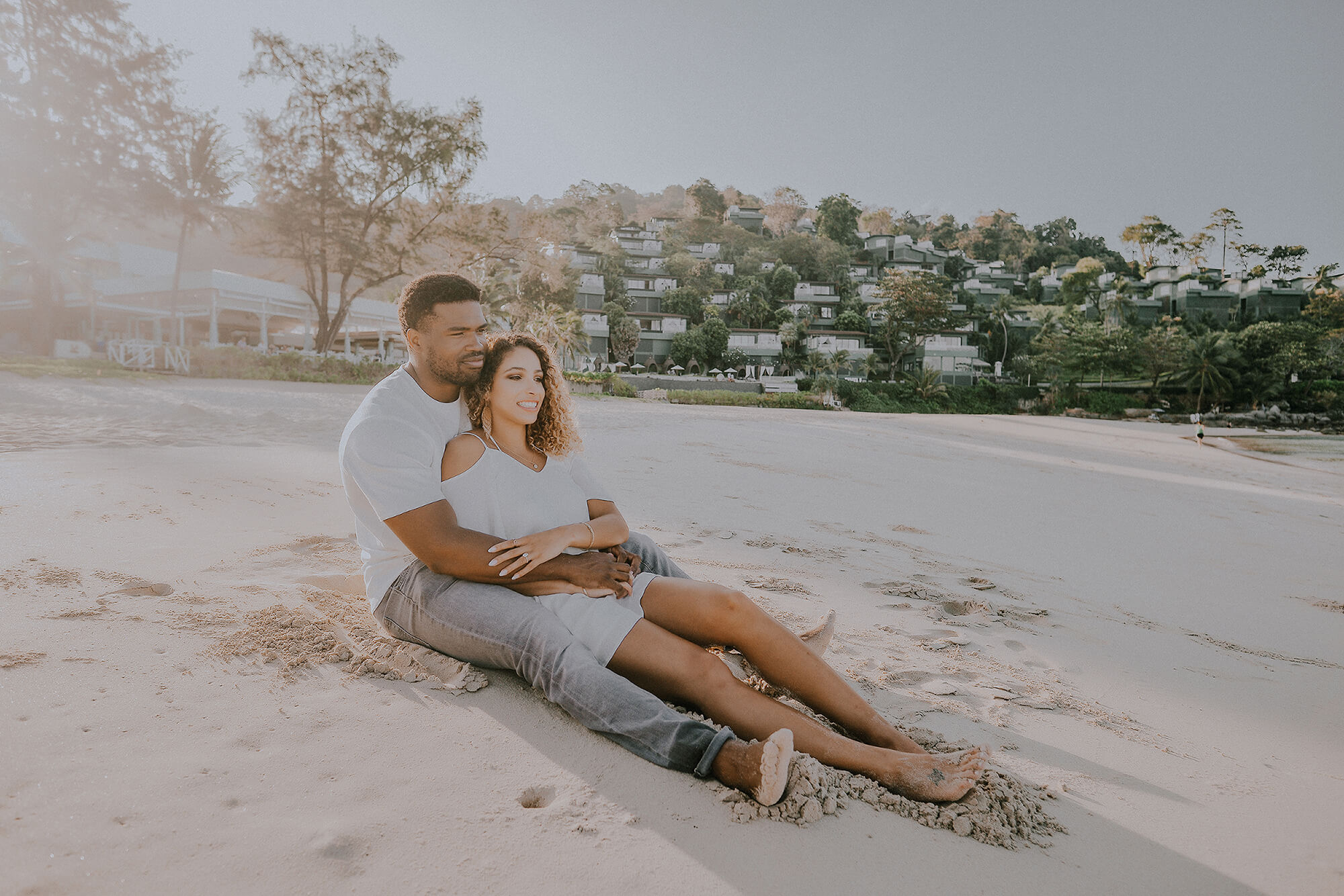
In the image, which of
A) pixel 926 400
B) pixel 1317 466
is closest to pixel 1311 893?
pixel 1317 466

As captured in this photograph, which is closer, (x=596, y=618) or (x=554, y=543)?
(x=596, y=618)

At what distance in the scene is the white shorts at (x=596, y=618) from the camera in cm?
214

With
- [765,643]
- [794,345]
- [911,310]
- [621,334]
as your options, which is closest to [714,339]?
[794,345]

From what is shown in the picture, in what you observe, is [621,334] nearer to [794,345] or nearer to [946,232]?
[794,345]

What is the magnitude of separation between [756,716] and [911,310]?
4796 cm

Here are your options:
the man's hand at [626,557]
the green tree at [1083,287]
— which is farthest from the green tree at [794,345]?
the man's hand at [626,557]

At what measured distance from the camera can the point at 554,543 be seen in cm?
229

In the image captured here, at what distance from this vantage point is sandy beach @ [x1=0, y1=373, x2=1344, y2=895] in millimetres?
1463

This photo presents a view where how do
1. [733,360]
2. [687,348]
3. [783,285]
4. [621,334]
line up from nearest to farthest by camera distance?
1. [687,348]
2. [733,360]
3. [621,334]
4. [783,285]

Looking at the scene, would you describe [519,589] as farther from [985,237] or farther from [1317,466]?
[985,237]

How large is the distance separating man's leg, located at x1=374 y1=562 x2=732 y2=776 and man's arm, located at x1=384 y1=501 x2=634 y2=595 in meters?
0.06

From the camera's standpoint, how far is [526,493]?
8.19 feet

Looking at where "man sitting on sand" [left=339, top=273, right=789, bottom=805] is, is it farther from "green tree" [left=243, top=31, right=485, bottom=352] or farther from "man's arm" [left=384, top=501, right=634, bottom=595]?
"green tree" [left=243, top=31, right=485, bottom=352]

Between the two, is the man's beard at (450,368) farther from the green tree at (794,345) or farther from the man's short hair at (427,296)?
the green tree at (794,345)
